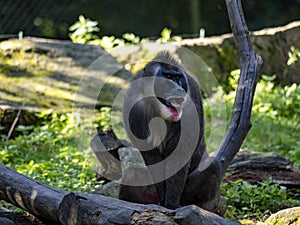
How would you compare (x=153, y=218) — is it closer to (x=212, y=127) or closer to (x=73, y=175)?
(x=73, y=175)

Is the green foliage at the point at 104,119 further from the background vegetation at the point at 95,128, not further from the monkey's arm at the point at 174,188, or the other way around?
the monkey's arm at the point at 174,188

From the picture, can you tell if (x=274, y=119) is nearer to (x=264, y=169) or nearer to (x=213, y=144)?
(x=213, y=144)

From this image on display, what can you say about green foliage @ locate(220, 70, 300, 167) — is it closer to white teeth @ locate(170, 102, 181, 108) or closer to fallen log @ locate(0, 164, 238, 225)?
white teeth @ locate(170, 102, 181, 108)

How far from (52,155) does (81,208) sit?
343 centimetres

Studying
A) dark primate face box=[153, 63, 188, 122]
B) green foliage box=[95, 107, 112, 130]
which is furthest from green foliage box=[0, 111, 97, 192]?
dark primate face box=[153, 63, 188, 122]

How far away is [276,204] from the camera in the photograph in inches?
237

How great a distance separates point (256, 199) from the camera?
607 centimetres

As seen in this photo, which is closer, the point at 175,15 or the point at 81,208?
the point at 81,208

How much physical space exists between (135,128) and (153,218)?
50.4 inches

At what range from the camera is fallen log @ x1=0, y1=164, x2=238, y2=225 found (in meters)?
3.92

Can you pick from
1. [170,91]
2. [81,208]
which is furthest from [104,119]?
[81,208]

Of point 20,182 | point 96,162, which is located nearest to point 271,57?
point 96,162

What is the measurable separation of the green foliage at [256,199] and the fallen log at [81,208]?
5.38ft

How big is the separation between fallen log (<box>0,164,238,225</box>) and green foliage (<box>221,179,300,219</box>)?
164 centimetres
